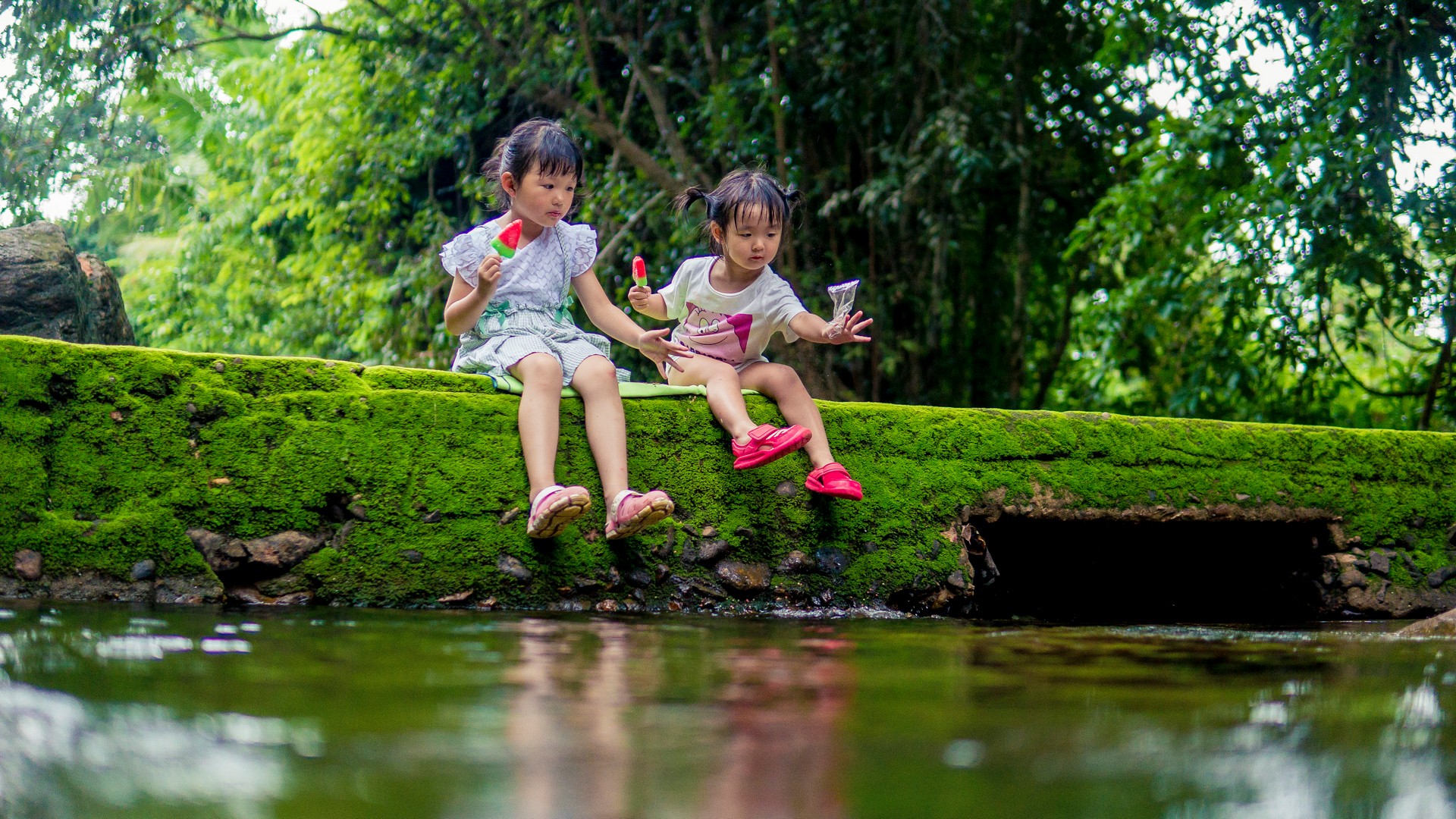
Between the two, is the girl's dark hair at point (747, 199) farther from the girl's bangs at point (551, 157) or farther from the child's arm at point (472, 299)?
the child's arm at point (472, 299)

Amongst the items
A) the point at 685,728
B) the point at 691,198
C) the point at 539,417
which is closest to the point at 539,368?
the point at 539,417

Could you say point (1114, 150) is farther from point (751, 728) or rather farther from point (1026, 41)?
point (751, 728)

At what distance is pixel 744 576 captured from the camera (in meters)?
3.65

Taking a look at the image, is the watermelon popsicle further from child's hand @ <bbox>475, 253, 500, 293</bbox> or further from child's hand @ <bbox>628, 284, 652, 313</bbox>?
child's hand @ <bbox>628, 284, 652, 313</bbox>

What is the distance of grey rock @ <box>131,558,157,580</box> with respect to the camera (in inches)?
121

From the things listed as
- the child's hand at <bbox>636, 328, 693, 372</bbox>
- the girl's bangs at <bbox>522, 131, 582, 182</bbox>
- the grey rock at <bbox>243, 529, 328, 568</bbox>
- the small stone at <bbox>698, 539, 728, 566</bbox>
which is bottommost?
the small stone at <bbox>698, 539, 728, 566</bbox>

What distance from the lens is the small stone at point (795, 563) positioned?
3703 mm

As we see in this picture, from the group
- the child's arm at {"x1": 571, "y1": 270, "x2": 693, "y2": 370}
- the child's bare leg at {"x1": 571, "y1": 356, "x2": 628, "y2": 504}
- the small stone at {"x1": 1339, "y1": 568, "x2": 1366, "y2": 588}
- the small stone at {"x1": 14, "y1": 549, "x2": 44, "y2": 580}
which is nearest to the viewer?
the small stone at {"x1": 14, "y1": 549, "x2": 44, "y2": 580}

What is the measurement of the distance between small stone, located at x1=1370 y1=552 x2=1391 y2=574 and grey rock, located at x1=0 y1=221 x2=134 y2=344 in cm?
509

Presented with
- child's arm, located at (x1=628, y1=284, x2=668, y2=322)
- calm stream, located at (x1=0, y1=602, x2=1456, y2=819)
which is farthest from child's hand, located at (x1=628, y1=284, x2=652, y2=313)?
calm stream, located at (x1=0, y1=602, x2=1456, y2=819)

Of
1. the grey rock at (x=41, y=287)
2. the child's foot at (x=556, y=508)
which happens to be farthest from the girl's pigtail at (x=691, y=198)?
the grey rock at (x=41, y=287)

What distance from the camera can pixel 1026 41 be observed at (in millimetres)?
8703

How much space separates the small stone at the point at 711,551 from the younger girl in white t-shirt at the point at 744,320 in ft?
0.87

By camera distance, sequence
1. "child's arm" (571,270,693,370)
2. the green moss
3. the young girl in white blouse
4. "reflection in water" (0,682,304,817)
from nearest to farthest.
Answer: "reflection in water" (0,682,304,817) < the green moss < the young girl in white blouse < "child's arm" (571,270,693,370)
